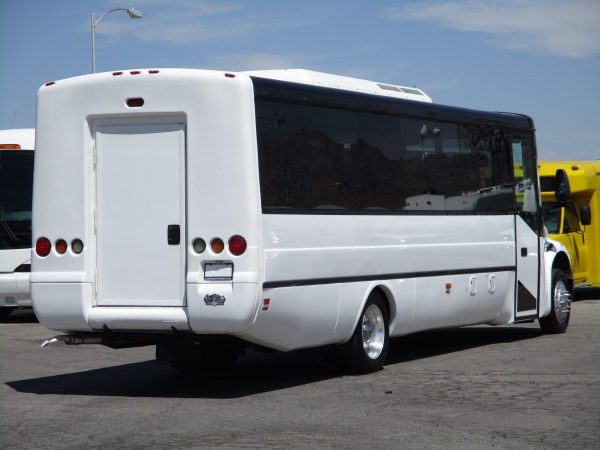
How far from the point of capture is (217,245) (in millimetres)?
10508

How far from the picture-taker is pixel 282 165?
11.0 m

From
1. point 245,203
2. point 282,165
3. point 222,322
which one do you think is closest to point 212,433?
point 222,322

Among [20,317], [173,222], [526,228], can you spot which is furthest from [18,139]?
[173,222]

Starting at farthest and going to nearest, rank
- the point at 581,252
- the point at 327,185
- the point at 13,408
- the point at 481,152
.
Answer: the point at 581,252, the point at 481,152, the point at 327,185, the point at 13,408

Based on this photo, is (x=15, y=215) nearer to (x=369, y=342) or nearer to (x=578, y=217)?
(x=369, y=342)

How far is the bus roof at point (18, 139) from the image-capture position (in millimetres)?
21297

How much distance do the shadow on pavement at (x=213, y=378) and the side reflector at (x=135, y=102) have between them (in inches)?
104

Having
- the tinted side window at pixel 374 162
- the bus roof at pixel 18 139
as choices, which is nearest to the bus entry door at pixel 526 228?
the tinted side window at pixel 374 162

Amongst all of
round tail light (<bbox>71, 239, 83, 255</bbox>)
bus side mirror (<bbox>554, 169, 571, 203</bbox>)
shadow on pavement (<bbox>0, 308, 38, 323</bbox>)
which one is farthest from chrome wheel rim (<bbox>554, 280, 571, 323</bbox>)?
shadow on pavement (<bbox>0, 308, 38, 323</bbox>)

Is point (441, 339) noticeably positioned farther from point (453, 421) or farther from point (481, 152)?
point (453, 421)

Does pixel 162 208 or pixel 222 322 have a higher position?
pixel 162 208

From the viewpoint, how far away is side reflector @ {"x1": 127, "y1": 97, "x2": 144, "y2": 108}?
428 inches

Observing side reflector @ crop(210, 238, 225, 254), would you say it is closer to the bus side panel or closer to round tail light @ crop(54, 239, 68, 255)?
the bus side panel

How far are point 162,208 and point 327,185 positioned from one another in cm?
177
